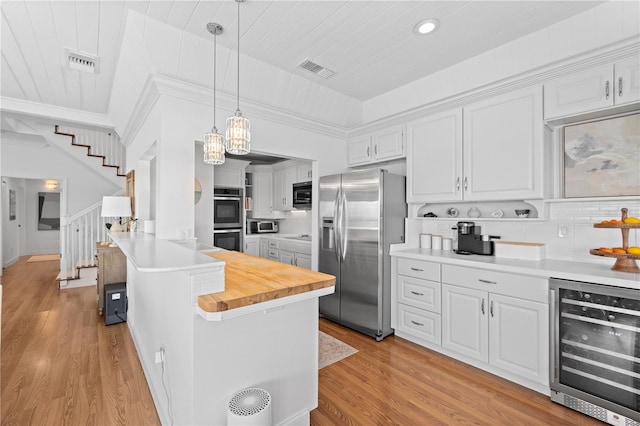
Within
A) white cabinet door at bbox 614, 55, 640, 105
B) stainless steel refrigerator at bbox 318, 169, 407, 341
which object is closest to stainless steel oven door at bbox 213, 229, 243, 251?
stainless steel refrigerator at bbox 318, 169, 407, 341

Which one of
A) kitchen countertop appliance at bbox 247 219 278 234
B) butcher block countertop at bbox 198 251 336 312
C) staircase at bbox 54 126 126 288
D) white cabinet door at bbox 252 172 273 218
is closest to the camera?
butcher block countertop at bbox 198 251 336 312

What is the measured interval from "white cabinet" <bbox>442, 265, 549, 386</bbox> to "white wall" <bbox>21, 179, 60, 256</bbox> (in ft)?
35.7

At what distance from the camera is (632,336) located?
1844 millimetres

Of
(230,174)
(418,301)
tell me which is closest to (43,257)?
(230,174)

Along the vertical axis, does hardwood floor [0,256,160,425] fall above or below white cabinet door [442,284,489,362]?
below

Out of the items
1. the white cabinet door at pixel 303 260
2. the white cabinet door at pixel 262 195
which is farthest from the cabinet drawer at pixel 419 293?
the white cabinet door at pixel 262 195

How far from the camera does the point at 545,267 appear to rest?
2.27 meters

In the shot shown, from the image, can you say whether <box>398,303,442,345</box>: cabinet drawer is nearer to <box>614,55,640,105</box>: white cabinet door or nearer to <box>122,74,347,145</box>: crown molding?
<box>614,55,640,105</box>: white cabinet door

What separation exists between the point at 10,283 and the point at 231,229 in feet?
13.5

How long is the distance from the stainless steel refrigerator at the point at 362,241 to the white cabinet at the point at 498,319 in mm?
669

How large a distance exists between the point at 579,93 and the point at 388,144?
1.81 meters

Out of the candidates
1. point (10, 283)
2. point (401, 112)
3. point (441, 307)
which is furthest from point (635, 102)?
point (10, 283)

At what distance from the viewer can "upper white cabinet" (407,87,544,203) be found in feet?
8.39

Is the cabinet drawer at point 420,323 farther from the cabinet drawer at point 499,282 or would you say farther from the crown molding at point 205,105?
the crown molding at point 205,105
